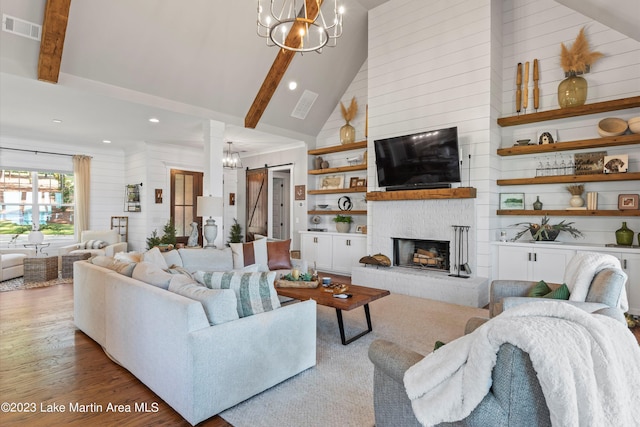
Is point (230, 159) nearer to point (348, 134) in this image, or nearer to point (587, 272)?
point (348, 134)

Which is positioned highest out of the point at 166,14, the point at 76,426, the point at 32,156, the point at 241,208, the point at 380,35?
the point at 380,35

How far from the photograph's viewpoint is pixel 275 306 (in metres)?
2.48

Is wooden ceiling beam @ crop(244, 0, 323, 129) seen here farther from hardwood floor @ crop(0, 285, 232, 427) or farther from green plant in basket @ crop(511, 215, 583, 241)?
green plant in basket @ crop(511, 215, 583, 241)

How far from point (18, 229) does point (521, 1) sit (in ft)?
34.2

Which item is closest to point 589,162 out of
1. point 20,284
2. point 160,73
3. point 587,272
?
point 587,272

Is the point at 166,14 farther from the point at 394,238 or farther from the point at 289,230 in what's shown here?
the point at 289,230

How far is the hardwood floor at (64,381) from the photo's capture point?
6.87 ft

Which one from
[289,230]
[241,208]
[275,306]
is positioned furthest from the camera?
[241,208]

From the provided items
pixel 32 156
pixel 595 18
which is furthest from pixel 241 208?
pixel 595 18

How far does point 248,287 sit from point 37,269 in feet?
18.2

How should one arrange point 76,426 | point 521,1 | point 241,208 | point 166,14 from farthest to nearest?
point 241,208, point 521,1, point 166,14, point 76,426

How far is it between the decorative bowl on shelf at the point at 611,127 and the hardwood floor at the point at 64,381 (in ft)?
7.69

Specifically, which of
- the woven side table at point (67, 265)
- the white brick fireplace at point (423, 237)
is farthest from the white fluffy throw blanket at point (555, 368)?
the woven side table at point (67, 265)

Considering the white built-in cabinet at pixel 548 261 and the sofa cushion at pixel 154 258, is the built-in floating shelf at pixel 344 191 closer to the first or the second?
the white built-in cabinet at pixel 548 261
